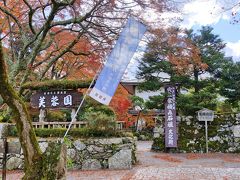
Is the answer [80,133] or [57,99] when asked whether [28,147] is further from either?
[57,99]

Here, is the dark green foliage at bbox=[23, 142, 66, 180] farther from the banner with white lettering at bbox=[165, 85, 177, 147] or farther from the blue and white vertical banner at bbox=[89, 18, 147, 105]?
the banner with white lettering at bbox=[165, 85, 177, 147]

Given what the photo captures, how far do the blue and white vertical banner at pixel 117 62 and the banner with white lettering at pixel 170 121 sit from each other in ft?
25.2

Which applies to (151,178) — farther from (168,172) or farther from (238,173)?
(238,173)

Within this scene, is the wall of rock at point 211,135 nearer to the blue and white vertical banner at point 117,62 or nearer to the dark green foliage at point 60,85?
the dark green foliage at point 60,85

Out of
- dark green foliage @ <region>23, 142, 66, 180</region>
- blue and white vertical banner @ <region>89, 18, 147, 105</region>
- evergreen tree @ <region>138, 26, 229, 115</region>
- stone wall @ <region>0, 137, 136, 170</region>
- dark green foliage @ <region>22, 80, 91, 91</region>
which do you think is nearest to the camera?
dark green foliage @ <region>23, 142, 66, 180</region>

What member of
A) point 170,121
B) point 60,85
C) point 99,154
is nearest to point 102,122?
point 99,154

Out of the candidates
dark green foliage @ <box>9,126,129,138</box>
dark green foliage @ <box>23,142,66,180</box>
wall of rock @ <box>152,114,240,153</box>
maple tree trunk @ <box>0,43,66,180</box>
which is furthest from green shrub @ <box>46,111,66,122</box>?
dark green foliage @ <box>23,142,66,180</box>

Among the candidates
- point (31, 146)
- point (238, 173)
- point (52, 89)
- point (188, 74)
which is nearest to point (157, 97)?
point (188, 74)

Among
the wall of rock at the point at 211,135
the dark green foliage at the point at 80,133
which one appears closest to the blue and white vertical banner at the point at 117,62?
the dark green foliage at the point at 80,133

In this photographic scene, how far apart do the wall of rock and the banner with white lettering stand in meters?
0.48

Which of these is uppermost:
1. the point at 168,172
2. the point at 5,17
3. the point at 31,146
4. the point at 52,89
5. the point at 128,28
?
the point at 5,17

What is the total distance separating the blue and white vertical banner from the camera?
7316 mm

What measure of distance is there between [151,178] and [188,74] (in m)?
11.8

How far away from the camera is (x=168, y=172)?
9.07m
